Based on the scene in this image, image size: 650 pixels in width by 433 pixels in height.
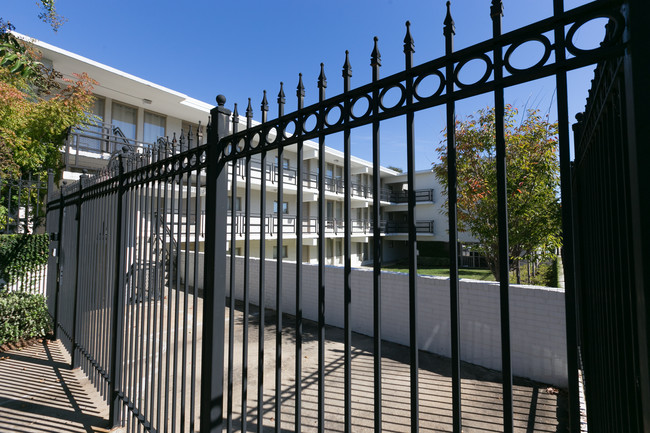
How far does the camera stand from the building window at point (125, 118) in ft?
45.8

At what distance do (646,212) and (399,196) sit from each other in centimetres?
2573

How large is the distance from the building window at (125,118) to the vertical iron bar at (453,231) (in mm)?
16064

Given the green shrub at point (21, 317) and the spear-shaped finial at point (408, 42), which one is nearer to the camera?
the spear-shaped finial at point (408, 42)

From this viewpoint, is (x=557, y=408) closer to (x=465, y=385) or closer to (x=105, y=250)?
(x=465, y=385)

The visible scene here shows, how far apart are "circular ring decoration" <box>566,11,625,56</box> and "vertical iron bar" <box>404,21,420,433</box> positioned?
0.56m

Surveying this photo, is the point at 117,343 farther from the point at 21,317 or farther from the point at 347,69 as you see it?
the point at 21,317

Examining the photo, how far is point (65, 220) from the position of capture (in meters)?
6.23

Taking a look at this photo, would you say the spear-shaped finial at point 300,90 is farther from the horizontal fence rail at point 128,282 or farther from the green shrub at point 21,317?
the green shrub at point 21,317

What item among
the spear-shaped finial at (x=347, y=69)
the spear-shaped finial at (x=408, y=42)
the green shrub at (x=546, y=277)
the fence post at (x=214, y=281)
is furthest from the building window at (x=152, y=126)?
the green shrub at (x=546, y=277)

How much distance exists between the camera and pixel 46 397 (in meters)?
4.29

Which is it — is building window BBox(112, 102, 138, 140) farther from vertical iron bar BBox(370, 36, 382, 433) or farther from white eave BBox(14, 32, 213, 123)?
vertical iron bar BBox(370, 36, 382, 433)

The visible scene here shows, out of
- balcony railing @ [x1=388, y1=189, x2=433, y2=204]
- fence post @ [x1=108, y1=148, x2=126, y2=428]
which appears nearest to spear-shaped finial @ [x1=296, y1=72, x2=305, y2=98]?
fence post @ [x1=108, y1=148, x2=126, y2=428]

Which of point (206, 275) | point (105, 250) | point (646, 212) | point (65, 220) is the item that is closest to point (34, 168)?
point (65, 220)

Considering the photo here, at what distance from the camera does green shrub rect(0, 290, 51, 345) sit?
601 centimetres
